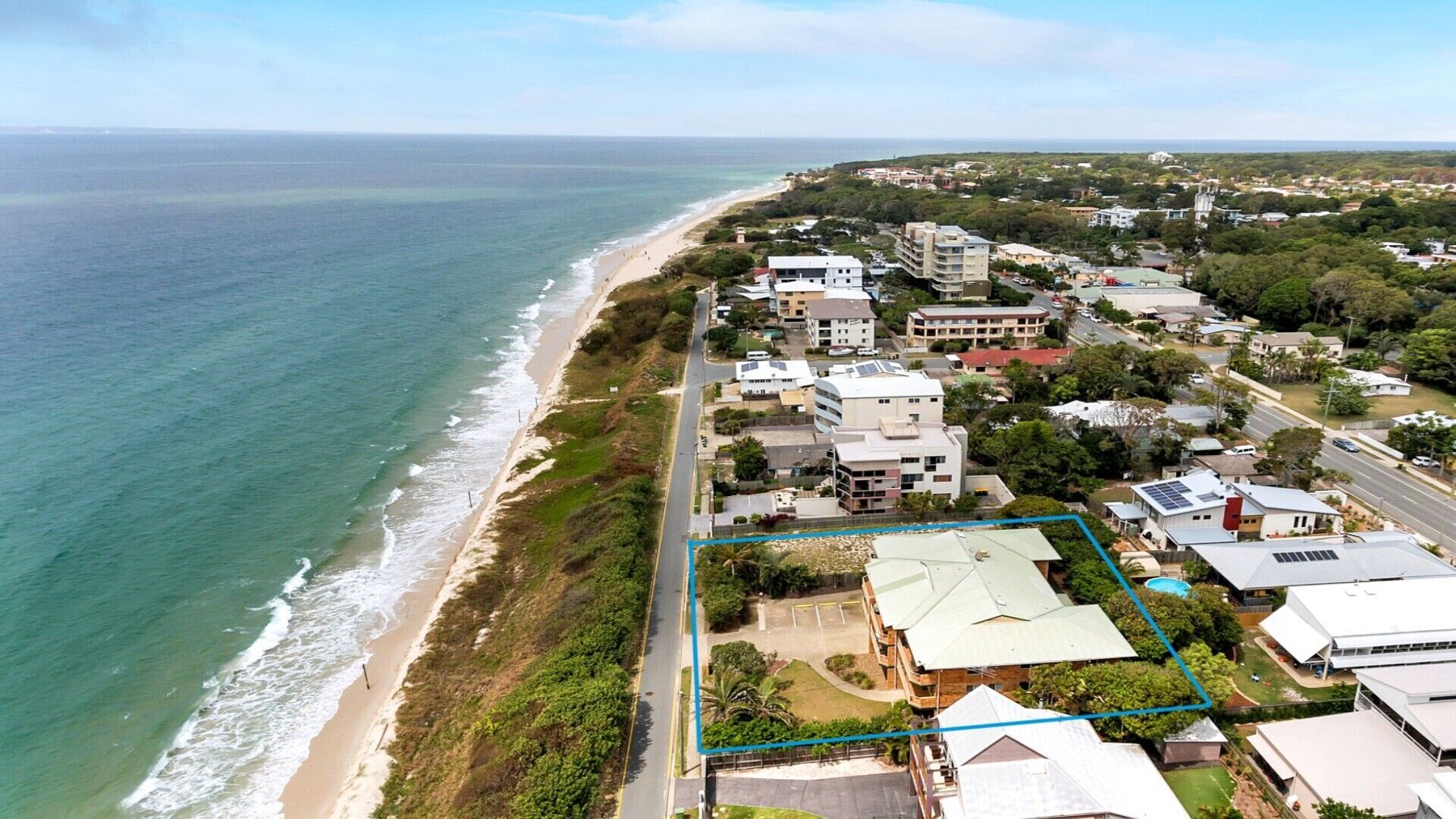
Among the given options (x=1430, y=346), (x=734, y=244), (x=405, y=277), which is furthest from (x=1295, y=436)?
(x=405, y=277)

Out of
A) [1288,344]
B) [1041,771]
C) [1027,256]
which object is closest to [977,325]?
[1288,344]

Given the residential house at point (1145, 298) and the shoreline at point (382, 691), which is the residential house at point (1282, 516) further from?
the residential house at point (1145, 298)

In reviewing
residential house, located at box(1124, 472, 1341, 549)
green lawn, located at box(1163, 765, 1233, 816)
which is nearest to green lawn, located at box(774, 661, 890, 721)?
green lawn, located at box(1163, 765, 1233, 816)

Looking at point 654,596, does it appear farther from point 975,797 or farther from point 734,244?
point 734,244

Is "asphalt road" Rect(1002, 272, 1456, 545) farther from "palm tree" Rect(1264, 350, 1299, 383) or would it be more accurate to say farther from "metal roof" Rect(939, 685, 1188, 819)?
"metal roof" Rect(939, 685, 1188, 819)

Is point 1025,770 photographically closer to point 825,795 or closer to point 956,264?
point 825,795
